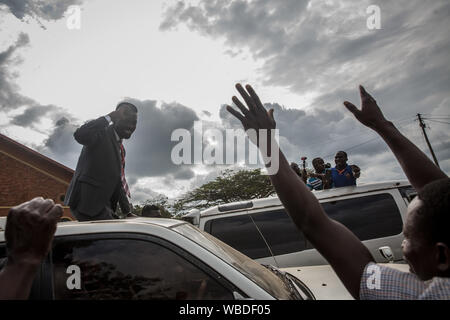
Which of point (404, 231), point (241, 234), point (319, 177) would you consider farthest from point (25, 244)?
point (319, 177)

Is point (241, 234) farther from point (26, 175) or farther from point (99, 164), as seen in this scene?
point (26, 175)

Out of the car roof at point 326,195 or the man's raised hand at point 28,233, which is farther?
the car roof at point 326,195

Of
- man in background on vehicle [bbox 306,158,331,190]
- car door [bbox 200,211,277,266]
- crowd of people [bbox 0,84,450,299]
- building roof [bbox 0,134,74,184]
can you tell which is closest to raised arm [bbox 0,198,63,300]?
crowd of people [bbox 0,84,450,299]

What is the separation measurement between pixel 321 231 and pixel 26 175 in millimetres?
19365

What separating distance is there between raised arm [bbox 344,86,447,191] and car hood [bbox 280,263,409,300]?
3.45ft

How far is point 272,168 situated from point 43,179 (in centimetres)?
1912

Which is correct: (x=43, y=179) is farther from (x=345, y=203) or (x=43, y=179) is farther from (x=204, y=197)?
(x=345, y=203)

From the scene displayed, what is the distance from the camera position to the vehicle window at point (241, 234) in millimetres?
4406

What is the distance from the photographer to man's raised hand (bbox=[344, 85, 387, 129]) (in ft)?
3.96

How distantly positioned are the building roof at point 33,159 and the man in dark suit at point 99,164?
16.8 m

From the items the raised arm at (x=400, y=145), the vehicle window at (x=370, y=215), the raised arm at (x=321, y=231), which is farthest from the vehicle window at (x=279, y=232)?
the raised arm at (x=321, y=231)

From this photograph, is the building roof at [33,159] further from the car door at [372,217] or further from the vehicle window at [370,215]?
the vehicle window at [370,215]

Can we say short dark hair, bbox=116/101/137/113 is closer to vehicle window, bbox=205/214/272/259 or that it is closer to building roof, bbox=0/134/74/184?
vehicle window, bbox=205/214/272/259
